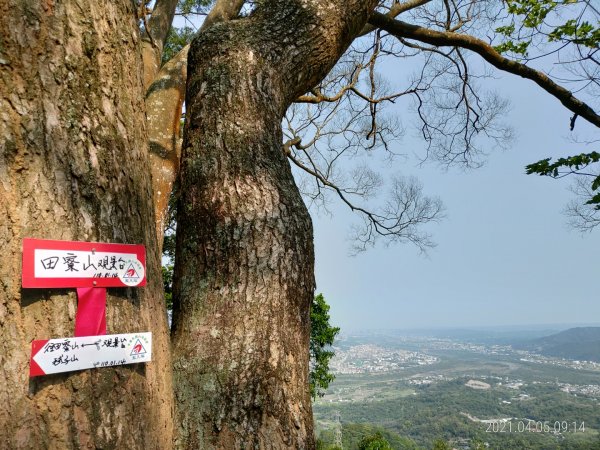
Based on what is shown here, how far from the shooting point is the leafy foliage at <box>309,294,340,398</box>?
915 centimetres

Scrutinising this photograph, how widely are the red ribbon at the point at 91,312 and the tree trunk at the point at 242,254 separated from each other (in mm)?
367

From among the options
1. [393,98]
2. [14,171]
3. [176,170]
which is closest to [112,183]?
[14,171]

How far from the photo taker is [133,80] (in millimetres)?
1418

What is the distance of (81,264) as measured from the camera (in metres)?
1.12

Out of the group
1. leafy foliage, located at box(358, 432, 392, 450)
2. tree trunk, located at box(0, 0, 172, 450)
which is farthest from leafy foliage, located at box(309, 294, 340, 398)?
tree trunk, located at box(0, 0, 172, 450)

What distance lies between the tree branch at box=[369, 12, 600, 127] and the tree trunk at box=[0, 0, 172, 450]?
2.90 metres

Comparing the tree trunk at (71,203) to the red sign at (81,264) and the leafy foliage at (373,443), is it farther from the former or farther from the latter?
the leafy foliage at (373,443)

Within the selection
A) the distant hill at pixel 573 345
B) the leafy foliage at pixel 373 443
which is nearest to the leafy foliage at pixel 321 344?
the leafy foliage at pixel 373 443

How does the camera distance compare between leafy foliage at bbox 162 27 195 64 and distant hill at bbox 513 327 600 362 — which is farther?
distant hill at bbox 513 327 600 362

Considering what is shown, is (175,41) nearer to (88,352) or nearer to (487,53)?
(487,53)

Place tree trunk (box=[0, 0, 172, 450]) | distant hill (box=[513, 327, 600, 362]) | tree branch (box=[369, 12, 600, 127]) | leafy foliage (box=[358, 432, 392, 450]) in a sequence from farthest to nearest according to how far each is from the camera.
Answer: distant hill (box=[513, 327, 600, 362])
leafy foliage (box=[358, 432, 392, 450])
tree branch (box=[369, 12, 600, 127])
tree trunk (box=[0, 0, 172, 450])

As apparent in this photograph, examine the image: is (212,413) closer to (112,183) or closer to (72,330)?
(72,330)

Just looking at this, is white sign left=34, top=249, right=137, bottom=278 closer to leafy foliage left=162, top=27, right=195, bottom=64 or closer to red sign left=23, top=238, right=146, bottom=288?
red sign left=23, top=238, right=146, bottom=288

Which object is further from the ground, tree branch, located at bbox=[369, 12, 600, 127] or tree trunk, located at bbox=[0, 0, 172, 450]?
tree branch, located at bbox=[369, 12, 600, 127]
